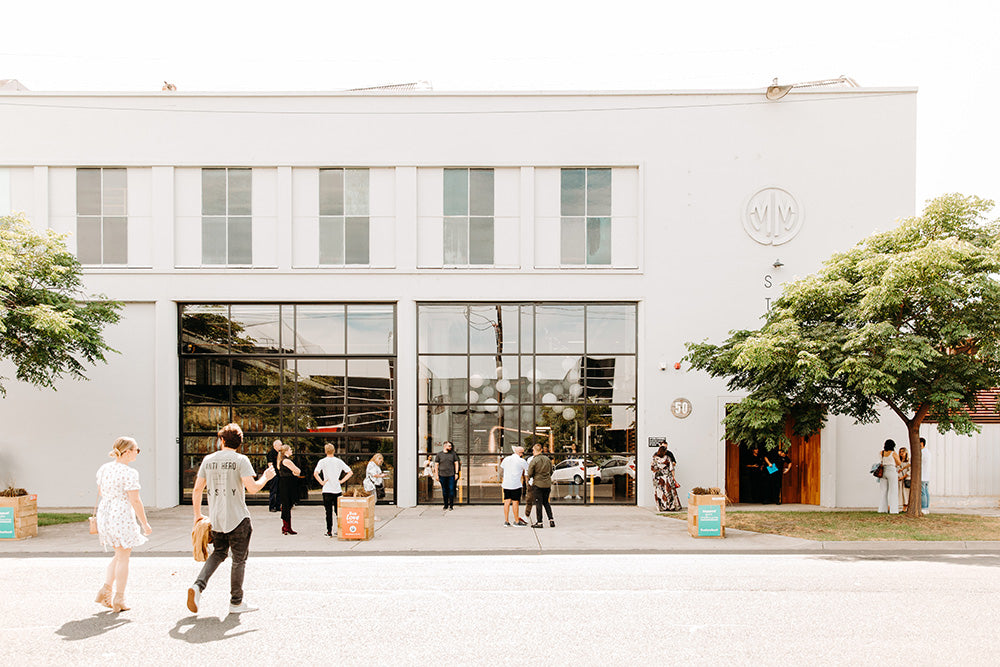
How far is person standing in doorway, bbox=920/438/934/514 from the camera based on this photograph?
1435 cm

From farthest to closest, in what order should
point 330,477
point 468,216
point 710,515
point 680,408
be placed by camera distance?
1. point 468,216
2. point 680,408
3. point 330,477
4. point 710,515

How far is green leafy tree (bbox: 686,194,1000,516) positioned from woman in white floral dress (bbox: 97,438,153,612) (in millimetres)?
9711

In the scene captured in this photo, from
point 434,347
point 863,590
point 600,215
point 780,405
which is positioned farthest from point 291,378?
point 863,590

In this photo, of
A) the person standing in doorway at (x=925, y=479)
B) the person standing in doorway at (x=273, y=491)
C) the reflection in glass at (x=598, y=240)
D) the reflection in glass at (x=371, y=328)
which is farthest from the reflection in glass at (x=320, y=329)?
the person standing in doorway at (x=925, y=479)

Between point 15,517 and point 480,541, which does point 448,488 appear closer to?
point 480,541

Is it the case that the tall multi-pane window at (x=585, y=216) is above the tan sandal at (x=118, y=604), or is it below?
Result: above

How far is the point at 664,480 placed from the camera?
593 inches

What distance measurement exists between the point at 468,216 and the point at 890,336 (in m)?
9.35

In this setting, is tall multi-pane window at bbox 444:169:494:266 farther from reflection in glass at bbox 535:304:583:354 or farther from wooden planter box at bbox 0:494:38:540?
wooden planter box at bbox 0:494:38:540

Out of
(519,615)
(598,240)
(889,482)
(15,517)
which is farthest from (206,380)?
(889,482)

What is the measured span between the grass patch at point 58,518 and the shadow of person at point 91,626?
8.43m

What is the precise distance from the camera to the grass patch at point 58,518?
13.7 m

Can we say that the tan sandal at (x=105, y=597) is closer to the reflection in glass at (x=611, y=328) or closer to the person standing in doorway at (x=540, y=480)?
the person standing in doorway at (x=540, y=480)

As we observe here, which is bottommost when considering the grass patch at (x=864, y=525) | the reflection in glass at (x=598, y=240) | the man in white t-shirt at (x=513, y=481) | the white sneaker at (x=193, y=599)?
the grass patch at (x=864, y=525)
